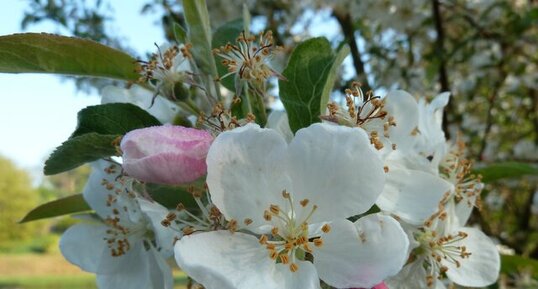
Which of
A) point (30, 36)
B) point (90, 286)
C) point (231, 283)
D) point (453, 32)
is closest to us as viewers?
point (231, 283)

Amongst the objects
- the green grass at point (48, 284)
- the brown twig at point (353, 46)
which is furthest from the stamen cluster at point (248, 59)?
the green grass at point (48, 284)

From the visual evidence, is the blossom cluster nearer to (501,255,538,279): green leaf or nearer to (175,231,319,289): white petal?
(175,231,319,289): white petal

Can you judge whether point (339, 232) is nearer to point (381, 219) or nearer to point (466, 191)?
point (381, 219)

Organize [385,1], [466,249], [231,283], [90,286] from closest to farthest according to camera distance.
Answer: [231,283], [466,249], [385,1], [90,286]

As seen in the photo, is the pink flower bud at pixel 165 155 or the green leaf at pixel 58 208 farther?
the green leaf at pixel 58 208

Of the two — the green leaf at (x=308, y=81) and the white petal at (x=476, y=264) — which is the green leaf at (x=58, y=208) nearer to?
the green leaf at (x=308, y=81)

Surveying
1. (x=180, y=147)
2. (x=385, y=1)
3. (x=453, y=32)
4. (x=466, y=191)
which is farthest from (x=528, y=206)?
(x=180, y=147)

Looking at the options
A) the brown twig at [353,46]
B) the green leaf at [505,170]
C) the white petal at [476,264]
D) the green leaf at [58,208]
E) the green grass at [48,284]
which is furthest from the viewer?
the green grass at [48,284]
